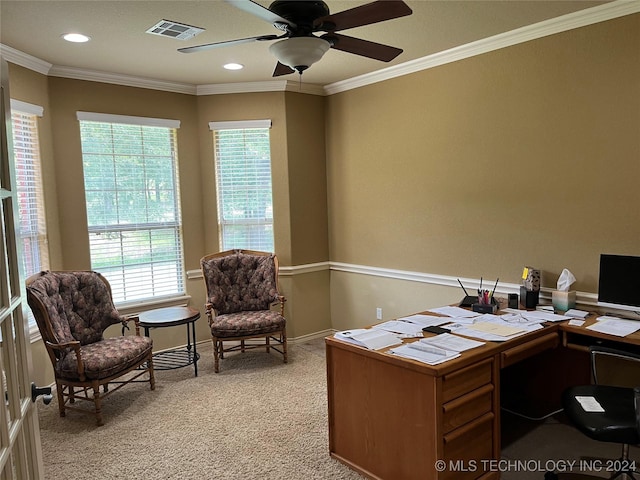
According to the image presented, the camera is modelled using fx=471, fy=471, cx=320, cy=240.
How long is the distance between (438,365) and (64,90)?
3957 millimetres

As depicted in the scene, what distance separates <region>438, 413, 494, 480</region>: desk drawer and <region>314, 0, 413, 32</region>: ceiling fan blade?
1955 mm

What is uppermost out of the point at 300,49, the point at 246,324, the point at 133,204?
the point at 300,49

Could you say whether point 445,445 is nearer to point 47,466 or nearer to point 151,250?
point 47,466

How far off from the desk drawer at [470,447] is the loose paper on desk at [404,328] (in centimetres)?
56

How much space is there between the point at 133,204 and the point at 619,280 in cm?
413

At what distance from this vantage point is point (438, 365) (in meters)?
2.21

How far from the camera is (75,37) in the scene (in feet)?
10.9

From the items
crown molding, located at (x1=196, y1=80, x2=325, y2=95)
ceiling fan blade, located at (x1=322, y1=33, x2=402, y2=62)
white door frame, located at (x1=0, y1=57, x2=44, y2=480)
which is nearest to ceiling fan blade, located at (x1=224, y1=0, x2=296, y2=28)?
ceiling fan blade, located at (x1=322, y1=33, x2=402, y2=62)

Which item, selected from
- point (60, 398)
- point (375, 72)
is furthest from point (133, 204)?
point (375, 72)

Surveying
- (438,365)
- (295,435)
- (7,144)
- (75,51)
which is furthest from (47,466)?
(75,51)

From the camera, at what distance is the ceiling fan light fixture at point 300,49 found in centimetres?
224

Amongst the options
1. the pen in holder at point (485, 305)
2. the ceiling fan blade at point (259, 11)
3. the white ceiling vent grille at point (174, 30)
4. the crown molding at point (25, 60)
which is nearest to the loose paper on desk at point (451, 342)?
the pen in holder at point (485, 305)

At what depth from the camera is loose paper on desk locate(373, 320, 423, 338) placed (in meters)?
2.72

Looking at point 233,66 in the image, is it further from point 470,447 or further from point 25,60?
point 470,447
